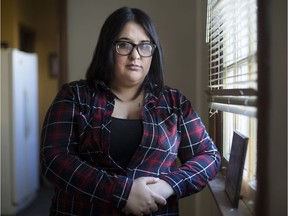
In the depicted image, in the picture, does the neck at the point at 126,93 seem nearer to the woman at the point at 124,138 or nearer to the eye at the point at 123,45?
the woman at the point at 124,138

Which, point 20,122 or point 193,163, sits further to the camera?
point 20,122

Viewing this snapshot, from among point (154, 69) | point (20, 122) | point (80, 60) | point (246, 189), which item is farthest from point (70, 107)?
point (20, 122)

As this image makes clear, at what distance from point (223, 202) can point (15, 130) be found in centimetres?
247

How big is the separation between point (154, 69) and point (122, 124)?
0.27m

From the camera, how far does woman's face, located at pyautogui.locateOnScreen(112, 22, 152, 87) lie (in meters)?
1.23

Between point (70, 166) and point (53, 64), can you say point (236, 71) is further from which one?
point (53, 64)

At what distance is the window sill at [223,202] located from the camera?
3.87 feet

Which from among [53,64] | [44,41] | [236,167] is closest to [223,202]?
[236,167]

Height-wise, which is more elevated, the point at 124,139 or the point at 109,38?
the point at 109,38

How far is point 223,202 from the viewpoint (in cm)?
130

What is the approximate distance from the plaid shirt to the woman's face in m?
0.08

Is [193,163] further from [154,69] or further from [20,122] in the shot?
[20,122]

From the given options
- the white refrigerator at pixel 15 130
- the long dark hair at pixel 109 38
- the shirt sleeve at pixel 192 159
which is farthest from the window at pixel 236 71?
the white refrigerator at pixel 15 130

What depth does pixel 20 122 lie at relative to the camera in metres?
3.41
